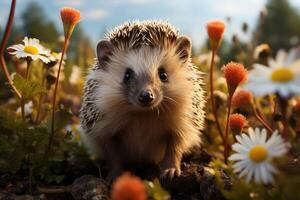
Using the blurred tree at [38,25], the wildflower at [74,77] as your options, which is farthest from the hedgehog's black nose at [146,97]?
A: the blurred tree at [38,25]

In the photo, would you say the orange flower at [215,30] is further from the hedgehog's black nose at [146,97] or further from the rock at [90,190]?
the rock at [90,190]

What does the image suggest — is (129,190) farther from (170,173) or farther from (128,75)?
(128,75)

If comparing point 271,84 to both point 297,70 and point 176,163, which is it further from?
point 176,163

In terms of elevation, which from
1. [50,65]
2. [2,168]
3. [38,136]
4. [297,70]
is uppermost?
[297,70]

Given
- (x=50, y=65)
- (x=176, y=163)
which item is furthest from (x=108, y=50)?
(x=176, y=163)

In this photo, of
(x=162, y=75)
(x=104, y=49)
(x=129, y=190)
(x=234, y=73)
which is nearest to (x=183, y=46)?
(x=162, y=75)

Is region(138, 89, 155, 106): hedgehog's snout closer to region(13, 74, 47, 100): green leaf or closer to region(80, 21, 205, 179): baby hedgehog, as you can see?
region(80, 21, 205, 179): baby hedgehog

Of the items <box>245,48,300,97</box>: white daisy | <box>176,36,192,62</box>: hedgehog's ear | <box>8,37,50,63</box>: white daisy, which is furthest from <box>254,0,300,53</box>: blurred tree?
<box>245,48,300,97</box>: white daisy

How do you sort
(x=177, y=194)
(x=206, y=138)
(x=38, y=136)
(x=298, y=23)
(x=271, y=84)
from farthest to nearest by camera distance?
(x=298, y=23), (x=206, y=138), (x=38, y=136), (x=177, y=194), (x=271, y=84)
